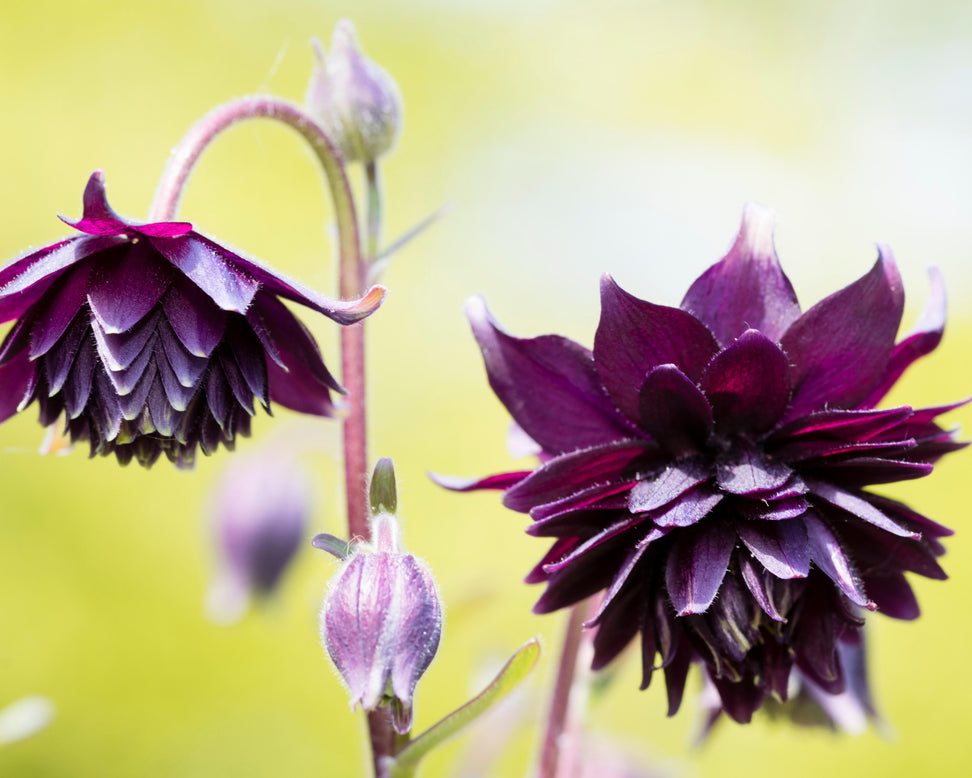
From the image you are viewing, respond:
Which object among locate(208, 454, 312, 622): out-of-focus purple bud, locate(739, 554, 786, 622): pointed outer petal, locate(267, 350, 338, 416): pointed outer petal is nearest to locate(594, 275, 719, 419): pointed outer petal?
locate(739, 554, 786, 622): pointed outer petal

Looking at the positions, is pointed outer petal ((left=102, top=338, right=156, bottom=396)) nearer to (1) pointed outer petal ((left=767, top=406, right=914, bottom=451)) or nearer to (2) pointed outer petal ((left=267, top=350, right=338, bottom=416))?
(2) pointed outer petal ((left=267, top=350, right=338, bottom=416))

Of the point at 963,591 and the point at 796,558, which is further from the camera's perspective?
the point at 963,591

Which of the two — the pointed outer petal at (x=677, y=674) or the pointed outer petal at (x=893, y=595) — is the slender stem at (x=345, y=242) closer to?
the pointed outer petal at (x=677, y=674)

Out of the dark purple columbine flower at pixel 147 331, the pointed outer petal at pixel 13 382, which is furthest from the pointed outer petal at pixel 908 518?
the pointed outer petal at pixel 13 382

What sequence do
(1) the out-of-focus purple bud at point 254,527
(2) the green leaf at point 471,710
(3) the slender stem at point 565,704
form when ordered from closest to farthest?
(2) the green leaf at point 471,710, (3) the slender stem at point 565,704, (1) the out-of-focus purple bud at point 254,527

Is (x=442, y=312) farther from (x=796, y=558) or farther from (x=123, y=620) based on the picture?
(x=796, y=558)

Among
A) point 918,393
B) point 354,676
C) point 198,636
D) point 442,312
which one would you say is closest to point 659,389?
point 354,676

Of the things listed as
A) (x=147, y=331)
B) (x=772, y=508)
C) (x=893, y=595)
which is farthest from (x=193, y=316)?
(x=893, y=595)
